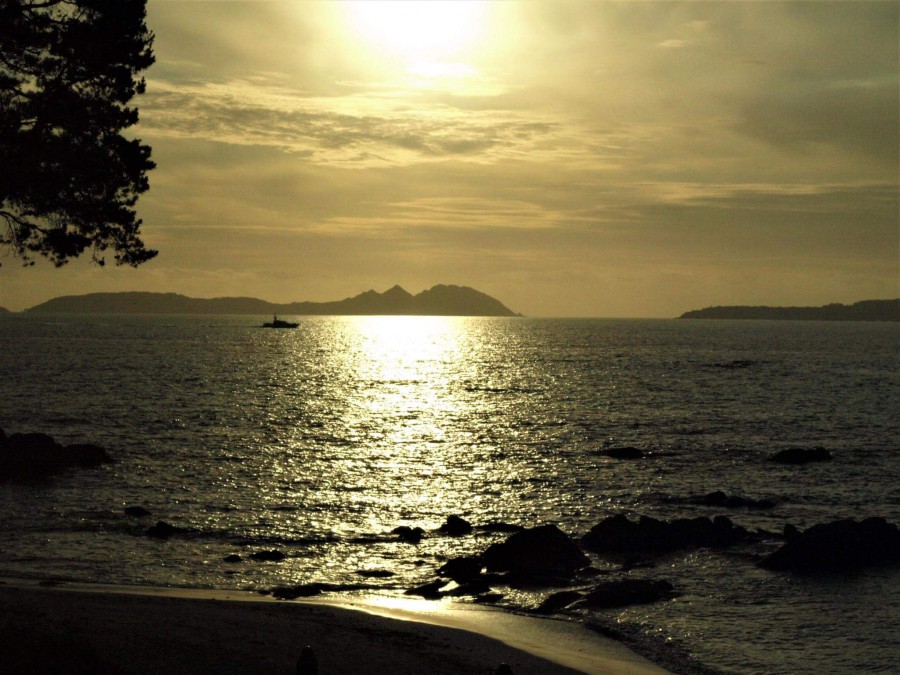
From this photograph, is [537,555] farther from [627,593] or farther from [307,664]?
[307,664]

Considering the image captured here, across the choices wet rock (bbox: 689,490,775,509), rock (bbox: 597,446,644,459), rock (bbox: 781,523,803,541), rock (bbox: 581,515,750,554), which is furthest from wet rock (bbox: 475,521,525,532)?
rock (bbox: 597,446,644,459)

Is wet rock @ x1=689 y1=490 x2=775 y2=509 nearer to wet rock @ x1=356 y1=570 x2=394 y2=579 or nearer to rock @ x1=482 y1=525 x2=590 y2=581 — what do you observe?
rock @ x1=482 y1=525 x2=590 y2=581

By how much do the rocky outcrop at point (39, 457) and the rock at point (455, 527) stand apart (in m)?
23.1

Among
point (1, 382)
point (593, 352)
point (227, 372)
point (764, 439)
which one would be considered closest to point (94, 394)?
point (1, 382)

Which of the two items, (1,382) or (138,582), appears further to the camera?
(1,382)

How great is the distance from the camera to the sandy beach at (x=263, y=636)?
15367mm

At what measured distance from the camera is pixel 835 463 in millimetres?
50000

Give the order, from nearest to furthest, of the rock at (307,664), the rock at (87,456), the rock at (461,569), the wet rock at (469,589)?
the rock at (307,664)
the wet rock at (469,589)
the rock at (461,569)
the rock at (87,456)

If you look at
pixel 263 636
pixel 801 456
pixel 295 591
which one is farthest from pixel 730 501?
pixel 263 636

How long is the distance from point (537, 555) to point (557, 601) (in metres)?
3.86

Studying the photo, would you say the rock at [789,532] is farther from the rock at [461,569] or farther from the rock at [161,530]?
the rock at [161,530]

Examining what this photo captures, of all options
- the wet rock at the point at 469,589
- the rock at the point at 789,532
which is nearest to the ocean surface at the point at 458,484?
the wet rock at the point at 469,589

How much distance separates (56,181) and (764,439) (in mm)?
52656

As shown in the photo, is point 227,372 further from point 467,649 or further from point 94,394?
point 467,649
